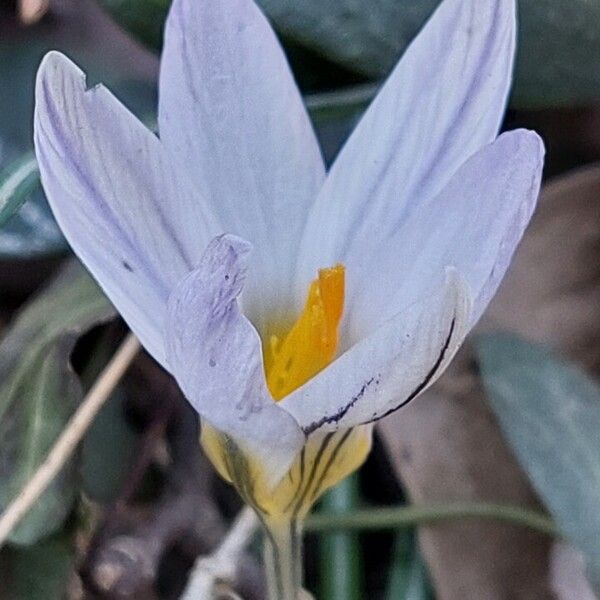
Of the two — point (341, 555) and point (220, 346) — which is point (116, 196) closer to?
point (220, 346)

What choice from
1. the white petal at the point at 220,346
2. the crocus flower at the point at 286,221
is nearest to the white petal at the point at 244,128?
the crocus flower at the point at 286,221

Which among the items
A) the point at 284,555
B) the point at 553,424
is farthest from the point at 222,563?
the point at 553,424

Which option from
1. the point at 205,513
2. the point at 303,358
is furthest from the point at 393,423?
the point at 303,358

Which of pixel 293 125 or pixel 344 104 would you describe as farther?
pixel 344 104

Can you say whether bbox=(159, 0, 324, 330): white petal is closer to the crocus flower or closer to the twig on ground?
the crocus flower

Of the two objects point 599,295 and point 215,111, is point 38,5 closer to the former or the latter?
point 215,111

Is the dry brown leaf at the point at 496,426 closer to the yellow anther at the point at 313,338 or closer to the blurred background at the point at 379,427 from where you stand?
the blurred background at the point at 379,427
